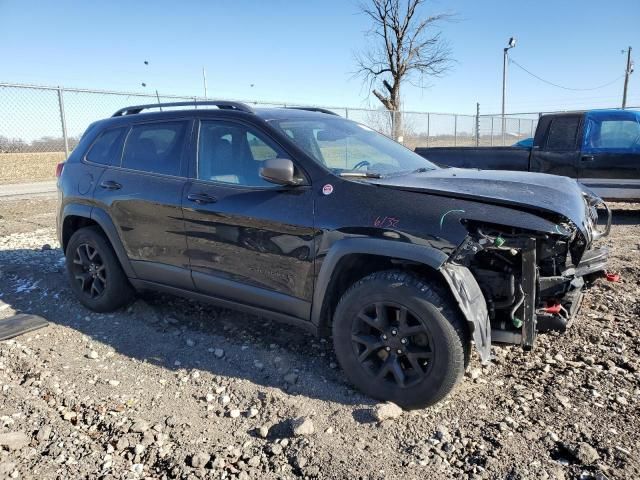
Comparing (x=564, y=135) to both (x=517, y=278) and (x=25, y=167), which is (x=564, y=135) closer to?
(x=517, y=278)

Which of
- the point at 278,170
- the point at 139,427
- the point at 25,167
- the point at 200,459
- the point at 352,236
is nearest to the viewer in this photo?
the point at 200,459

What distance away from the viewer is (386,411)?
287 centimetres

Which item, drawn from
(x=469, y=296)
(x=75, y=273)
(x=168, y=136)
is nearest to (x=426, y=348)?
(x=469, y=296)

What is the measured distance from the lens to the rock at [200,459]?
2545 millimetres

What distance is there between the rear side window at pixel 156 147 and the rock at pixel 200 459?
2.17 m

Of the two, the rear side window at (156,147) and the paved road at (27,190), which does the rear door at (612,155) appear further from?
the paved road at (27,190)

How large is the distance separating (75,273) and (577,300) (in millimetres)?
4330

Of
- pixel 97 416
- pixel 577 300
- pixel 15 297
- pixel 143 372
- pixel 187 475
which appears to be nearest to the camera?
pixel 187 475

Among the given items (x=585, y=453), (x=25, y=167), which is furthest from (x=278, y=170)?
(x=25, y=167)

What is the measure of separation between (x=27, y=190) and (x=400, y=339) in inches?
462

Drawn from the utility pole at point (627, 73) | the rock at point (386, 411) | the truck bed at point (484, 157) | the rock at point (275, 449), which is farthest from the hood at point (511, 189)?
the utility pole at point (627, 73)

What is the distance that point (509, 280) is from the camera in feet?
9.53

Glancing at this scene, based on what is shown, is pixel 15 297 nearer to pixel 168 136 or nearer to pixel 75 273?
pixel 75 273

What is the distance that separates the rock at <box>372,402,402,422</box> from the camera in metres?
2.84
